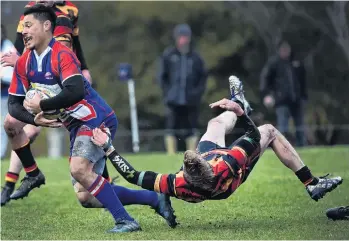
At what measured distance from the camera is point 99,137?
862 centimetres

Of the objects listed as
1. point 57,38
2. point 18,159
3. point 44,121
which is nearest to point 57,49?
point 44,121

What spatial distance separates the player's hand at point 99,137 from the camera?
8.59 m

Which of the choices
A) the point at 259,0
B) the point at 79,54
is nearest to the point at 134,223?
the point at 79,54

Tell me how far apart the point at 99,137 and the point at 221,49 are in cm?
3034

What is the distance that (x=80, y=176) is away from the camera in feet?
28.6

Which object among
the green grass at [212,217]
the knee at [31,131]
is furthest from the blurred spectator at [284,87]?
the knee at [31,131]

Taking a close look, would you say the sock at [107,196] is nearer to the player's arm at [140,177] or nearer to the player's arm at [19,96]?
the player's arm at [140,177]

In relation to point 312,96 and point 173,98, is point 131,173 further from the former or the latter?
point 312,96

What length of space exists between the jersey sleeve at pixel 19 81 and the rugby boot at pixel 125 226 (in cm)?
148

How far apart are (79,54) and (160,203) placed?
2472mm

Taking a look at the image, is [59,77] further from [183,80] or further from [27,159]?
[183,80]

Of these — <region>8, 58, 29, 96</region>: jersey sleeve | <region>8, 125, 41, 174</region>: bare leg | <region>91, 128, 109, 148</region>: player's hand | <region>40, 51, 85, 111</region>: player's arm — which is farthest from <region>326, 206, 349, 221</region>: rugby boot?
<region>8, 125, 41, 174</region>: bare leg

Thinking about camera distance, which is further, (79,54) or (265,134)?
(79,54)

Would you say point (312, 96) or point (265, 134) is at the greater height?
point (265, 134)
